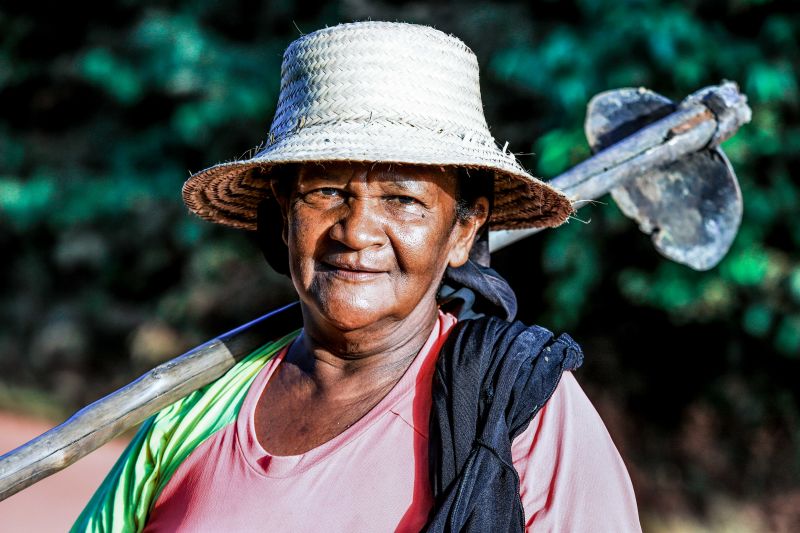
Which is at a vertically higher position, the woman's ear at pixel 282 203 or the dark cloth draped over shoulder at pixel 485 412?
the woman's ear at pixel 282 203

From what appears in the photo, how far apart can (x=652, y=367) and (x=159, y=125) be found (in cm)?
414

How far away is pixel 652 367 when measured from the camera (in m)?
5.07

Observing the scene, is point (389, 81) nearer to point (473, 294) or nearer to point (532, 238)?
point (473, 294)

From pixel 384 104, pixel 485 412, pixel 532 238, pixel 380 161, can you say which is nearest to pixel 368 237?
pixel 380 161

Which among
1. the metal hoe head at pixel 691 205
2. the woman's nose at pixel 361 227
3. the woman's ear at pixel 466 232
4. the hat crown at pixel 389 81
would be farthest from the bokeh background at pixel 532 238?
the woman's nose at pixel 361 227

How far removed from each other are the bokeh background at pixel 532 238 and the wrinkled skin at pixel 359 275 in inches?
94.2

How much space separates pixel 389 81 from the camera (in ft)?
5.92

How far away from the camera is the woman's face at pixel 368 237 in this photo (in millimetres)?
1779

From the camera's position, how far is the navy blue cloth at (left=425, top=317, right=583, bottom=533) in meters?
1.54

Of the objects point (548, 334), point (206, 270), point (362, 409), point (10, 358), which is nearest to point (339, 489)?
point (362, 409)

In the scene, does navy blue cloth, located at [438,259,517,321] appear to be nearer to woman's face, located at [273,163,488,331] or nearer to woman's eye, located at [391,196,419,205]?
woman's face, located at [273,163,488,331]

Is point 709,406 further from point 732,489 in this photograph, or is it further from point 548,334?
point 548,334

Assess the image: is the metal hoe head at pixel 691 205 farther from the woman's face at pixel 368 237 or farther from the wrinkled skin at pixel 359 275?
the woman's face at pixel 368 237

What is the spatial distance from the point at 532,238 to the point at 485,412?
139 inches
